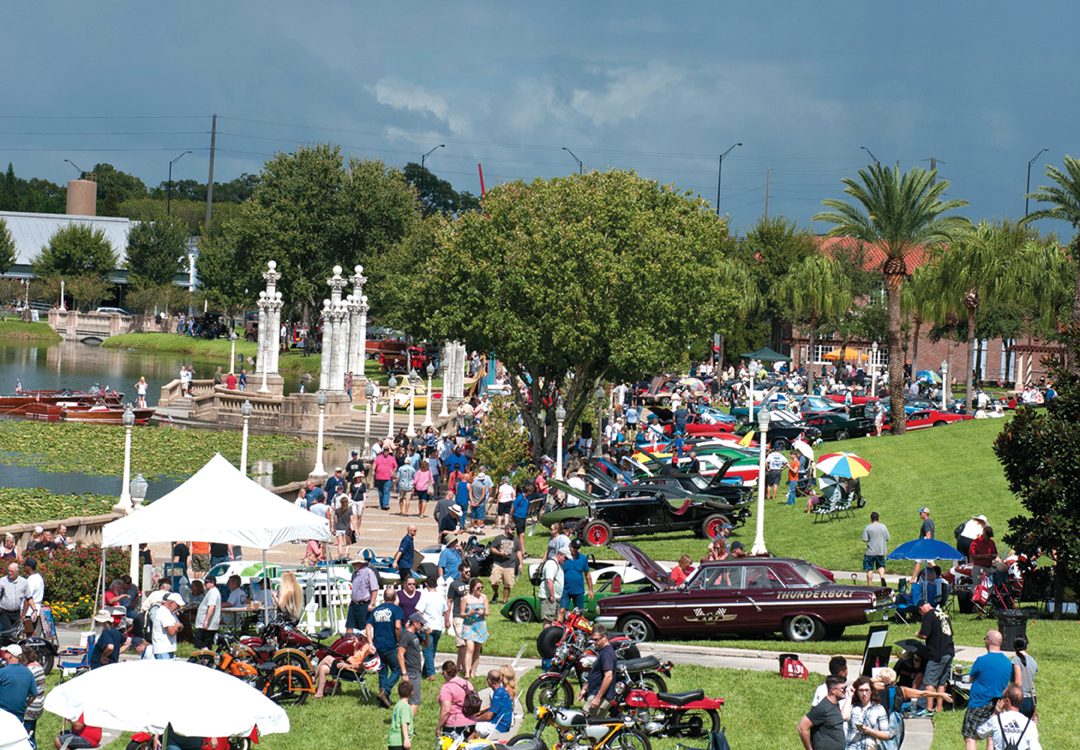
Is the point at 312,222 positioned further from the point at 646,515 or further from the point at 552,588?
the point at 552,588

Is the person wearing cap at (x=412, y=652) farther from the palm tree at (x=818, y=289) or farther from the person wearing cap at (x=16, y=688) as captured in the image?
the palm tree at (x=818, y=289)

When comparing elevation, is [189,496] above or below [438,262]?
below

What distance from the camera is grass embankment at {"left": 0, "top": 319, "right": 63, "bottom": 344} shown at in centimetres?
12932

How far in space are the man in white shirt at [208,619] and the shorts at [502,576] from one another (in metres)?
6.73

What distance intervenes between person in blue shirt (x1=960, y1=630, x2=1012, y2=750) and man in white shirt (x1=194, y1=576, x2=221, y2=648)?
10183 mm

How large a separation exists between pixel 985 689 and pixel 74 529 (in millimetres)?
20936

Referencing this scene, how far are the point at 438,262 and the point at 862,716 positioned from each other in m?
35.5

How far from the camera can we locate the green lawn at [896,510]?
30.9 metres

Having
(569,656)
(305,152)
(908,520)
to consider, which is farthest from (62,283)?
(569,656)

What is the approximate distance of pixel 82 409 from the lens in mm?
64375

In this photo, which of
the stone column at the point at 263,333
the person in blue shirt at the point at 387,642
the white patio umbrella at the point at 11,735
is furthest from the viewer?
the stone column at the point at 263,333

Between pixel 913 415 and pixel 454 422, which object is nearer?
pixel 913 415

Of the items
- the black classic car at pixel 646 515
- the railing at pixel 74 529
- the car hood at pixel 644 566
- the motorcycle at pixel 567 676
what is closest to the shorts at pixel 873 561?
the car hood at pixel 644 566

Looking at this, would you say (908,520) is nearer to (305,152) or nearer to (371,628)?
(371,628)
